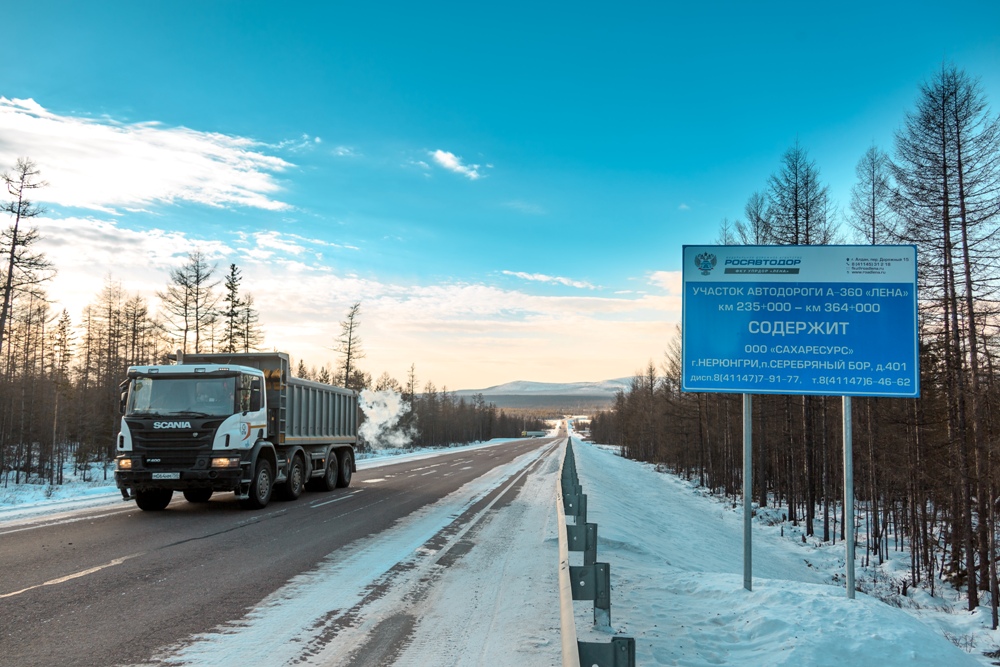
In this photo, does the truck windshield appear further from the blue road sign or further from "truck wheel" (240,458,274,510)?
the blue road sign

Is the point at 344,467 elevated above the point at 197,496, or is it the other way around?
the point at 344,467

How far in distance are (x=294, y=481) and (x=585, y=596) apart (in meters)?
12.0

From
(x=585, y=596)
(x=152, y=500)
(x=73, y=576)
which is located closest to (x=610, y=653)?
(x=585, y=596)

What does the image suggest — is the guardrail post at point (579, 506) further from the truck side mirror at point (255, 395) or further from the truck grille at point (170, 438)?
the truck grille at point (170, 438)

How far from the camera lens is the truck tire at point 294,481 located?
49.2ft

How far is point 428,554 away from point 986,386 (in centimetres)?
1200

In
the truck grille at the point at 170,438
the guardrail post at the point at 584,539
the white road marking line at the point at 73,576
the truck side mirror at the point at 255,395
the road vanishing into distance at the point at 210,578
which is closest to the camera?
the road vanishing into distance at the point at 210,578

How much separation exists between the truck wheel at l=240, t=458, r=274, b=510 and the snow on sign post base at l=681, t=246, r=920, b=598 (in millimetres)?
9685

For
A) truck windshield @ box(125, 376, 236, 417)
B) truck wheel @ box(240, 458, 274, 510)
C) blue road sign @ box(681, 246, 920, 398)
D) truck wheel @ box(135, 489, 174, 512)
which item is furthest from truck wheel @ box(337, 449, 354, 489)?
blue road sign @ box(681, 246, 920, 398)

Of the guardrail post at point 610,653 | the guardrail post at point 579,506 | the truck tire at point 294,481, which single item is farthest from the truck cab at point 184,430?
the guardrail post at point 610,653

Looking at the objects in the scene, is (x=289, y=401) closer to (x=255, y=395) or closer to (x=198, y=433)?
(x=255, y=395)

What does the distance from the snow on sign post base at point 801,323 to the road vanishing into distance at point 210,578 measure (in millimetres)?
3572

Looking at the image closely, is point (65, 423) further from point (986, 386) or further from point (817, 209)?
point (986, 386)

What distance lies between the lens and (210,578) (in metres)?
7.17
